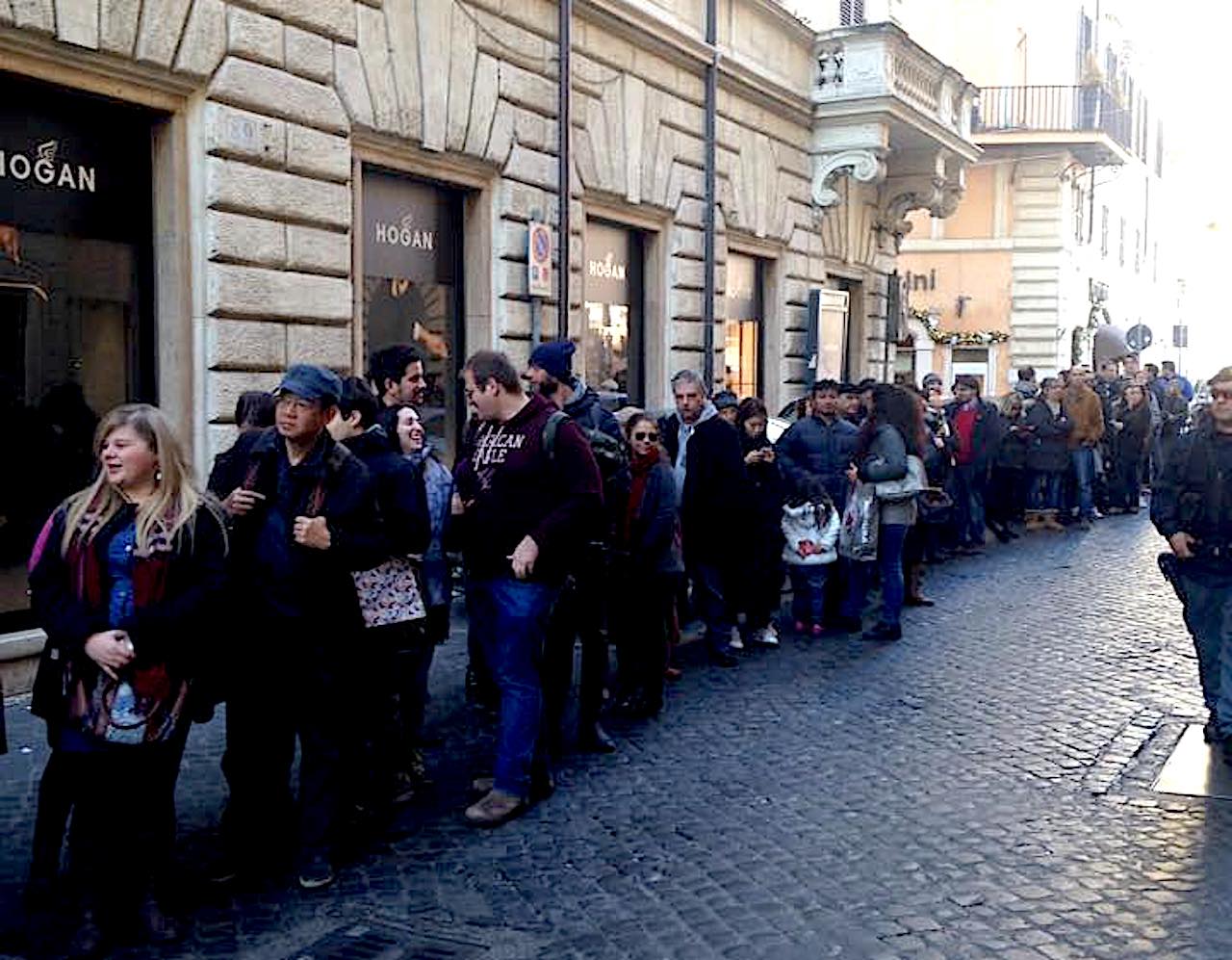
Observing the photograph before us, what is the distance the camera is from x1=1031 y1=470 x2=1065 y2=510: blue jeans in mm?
17359

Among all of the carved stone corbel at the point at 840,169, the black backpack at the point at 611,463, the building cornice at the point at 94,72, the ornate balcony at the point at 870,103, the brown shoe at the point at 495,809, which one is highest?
the ornate balcony at the point at 870,103

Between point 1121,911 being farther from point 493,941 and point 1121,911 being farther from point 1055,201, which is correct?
point 1055,201

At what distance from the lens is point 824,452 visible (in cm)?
1004

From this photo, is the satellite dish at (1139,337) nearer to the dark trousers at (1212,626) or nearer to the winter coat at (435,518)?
the dark trousers at (1212,626)

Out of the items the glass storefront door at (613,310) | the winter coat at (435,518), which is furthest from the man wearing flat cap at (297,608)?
the glass storefront door at (613,310)

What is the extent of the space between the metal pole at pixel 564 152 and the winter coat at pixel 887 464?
13.2ft

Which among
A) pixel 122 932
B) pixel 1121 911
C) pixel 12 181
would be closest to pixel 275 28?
pixel 12 181

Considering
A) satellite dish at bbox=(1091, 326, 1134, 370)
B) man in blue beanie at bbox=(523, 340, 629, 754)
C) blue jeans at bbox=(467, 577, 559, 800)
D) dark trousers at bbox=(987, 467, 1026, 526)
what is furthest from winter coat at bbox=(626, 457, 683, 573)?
satellite dish at bbox=(1091, 326, 1134, 370)

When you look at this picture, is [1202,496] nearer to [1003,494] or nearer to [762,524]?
[762,524]

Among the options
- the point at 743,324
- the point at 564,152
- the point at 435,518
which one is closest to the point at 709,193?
the point at 743,324

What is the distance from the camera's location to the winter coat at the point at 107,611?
434cm

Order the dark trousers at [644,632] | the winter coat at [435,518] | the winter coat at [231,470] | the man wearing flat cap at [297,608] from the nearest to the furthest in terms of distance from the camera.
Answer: the man wearing flat cap at [297,608] < the winter coat at [231,470] < the winter coat at [435,518] < the dark trousers at [644,632]

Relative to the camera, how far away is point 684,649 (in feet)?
30.5

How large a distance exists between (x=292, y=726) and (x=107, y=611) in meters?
0.94
